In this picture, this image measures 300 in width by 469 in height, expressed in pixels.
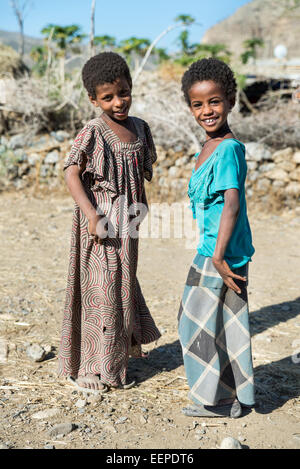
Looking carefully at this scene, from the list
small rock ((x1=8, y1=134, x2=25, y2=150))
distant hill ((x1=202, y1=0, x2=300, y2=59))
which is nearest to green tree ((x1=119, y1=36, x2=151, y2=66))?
small rock ((x1=8, y1=134, x2=25, y2=150))

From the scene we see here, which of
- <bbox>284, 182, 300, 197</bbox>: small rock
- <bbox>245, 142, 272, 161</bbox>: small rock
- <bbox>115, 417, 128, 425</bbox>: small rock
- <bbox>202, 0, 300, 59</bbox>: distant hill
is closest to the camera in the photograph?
<bbox>115, 417, 128, 425</bbox>: small rock

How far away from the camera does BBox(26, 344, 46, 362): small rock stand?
2773mm

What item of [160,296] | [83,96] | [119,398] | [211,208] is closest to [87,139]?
[211,208]

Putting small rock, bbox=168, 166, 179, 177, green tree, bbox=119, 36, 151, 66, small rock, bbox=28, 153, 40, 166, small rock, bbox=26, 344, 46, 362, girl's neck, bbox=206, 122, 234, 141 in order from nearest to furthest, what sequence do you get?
girl's neck, bbox=206, 122, 234, 141 → small rock, bbox=26, 344, 46, 362 → small rock, bbox=168, 166, 179, 177 → small rock, bbox=28, 153, 40, 166 → green tree, bbox=119, 36, 151, 66

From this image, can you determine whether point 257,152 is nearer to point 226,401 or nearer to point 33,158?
point 33,158

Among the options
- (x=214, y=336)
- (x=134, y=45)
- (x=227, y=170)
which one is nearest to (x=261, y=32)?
(x=134, y=45)

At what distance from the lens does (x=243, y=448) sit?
6.43ft

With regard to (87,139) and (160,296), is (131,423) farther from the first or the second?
(160,296)

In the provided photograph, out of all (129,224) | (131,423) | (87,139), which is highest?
(87,139)

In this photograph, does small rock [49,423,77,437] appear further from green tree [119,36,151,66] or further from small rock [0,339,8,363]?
green tree [119,36,151,66]

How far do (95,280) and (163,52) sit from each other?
15221 millimetres

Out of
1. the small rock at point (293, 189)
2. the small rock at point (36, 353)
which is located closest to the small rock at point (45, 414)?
the small rock at point (36, 353)

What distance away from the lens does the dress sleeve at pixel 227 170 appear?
74.3 inches

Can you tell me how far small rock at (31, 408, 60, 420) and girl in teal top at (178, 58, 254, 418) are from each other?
629mm
